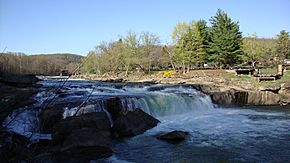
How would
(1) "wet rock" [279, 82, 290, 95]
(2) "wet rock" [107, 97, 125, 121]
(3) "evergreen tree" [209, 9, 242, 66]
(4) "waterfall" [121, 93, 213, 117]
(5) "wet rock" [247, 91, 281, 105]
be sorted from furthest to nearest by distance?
(3) "evergreen tree" [209, 9, 242, 66] < (1) "wet rock" [279, 82, 290, 95] < (5) "wet rock" [247, 91, 281, 105] < (4) "waterfall" [121, 93, 213, 117] < (2) "wet rock" [107, 97, 125, 121]

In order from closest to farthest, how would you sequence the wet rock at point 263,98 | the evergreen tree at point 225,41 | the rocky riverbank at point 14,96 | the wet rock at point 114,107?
the rocky riverbank at point 14,96
the wet rock at point 114,107
the wet rock at point 263,98
the evergreen tree at point 225,41

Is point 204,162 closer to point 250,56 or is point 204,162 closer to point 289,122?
point 289,122

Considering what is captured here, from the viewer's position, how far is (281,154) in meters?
11.0

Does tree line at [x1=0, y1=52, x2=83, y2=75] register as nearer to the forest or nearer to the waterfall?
the waterfall

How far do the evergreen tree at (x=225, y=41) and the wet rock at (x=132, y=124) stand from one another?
3068 cm

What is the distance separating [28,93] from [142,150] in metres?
9.66

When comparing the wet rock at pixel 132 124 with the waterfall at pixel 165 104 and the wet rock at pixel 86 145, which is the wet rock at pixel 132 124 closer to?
the wet rock at pixel 86 145

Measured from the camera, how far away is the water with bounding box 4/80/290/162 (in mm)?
10883

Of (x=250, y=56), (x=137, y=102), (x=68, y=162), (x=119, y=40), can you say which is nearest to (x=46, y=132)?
(x=68, y=162)

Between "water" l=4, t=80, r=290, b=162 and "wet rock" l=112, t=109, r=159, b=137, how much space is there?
1.53 feet

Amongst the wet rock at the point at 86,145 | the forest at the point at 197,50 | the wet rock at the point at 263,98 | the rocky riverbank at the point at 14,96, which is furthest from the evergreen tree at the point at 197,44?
the wet rock at the point at 86,145

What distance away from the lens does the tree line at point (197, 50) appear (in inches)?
1783

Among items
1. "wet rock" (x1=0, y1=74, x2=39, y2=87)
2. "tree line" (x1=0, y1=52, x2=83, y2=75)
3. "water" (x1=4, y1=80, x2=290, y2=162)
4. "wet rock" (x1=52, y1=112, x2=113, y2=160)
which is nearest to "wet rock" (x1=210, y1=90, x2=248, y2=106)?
"water" (x1=4, y1=80, x2=290, y2=162)

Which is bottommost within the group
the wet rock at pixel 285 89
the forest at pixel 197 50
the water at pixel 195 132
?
the water at pixel 195 132
